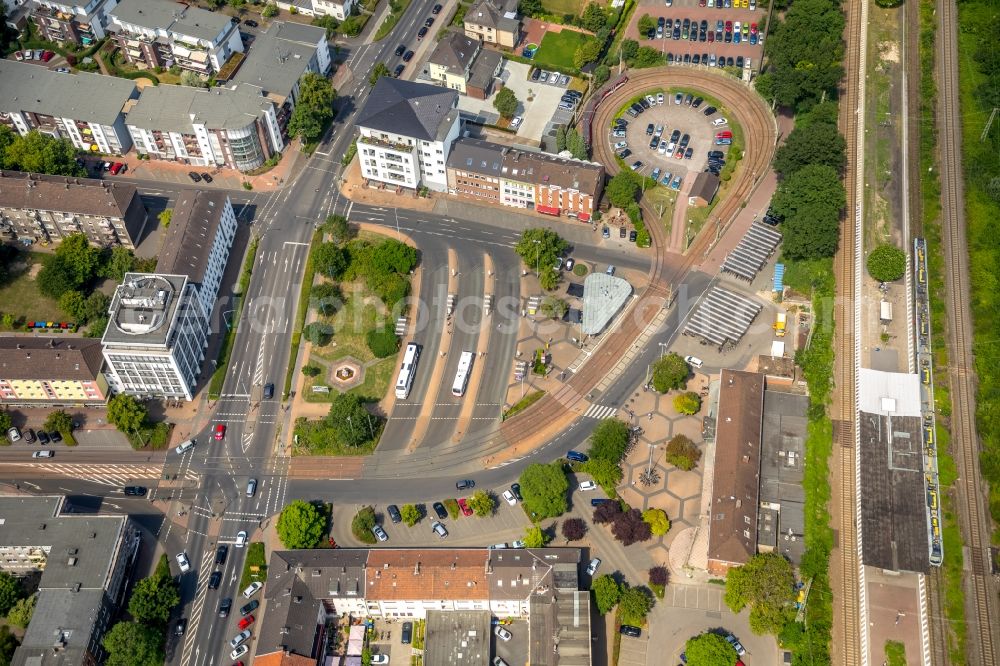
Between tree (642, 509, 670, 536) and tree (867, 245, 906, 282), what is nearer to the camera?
tree (642, 509, 670, 536)

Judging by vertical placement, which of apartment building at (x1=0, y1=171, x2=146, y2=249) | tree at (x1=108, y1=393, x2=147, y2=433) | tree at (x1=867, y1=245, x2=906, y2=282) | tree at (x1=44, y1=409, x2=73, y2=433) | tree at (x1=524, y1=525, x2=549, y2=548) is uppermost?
tree at (x1=867, y1=245, x2=906, y2=282)

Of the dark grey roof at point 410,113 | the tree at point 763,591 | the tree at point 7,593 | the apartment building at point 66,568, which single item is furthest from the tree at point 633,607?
the dark grey roof at point 410,113

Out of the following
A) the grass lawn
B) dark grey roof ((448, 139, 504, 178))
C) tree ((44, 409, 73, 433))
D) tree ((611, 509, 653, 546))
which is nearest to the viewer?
tree ((611, 509, 653, 546))

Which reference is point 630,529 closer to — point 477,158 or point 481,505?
point 481,505

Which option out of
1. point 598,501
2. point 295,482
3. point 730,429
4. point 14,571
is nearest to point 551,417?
point 598,501

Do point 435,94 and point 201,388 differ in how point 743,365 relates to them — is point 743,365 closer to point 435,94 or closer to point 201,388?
point 435,94

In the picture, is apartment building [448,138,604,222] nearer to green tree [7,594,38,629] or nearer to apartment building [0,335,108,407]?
apartment building [0,335,108,407]

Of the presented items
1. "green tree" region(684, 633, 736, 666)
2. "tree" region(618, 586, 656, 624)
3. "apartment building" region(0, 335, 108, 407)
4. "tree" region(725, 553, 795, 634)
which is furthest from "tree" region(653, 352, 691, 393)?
"apartment building" region(0, 335, 108, 407)
